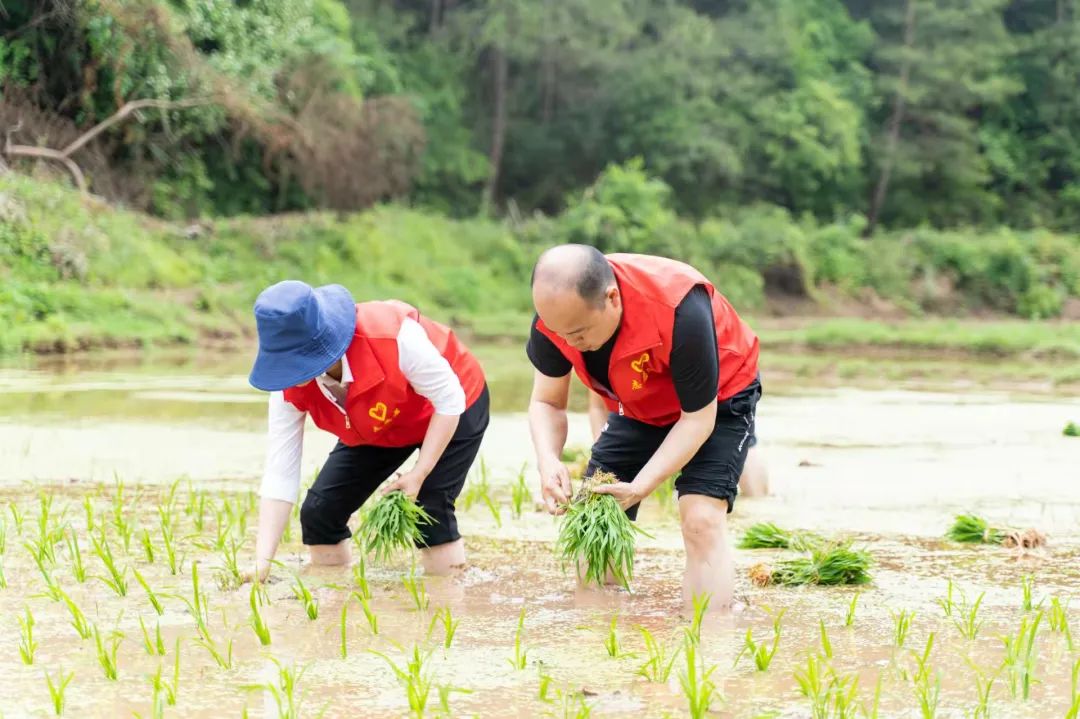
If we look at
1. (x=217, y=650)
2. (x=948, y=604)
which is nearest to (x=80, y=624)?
(x=217, y=650)

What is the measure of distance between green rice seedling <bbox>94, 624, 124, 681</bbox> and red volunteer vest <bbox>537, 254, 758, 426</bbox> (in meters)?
1.64

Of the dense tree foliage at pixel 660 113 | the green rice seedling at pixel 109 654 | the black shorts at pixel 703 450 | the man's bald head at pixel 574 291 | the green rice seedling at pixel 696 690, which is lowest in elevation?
the green rice seedling at pixel 109 654

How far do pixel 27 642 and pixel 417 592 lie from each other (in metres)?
1.34

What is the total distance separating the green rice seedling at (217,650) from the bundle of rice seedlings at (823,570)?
6.64ft

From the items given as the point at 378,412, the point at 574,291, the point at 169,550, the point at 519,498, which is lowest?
the point at 519,498

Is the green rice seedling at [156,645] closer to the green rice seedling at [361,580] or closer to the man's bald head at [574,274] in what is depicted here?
the green rice seedling at [361,580]

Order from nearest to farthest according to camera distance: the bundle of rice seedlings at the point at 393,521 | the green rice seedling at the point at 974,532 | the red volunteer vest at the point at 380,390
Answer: the red volunteer vest at the point at 380,390, the bundle of rice seedlings at the point at 393,521, the green rice seedling at the point at 974,532

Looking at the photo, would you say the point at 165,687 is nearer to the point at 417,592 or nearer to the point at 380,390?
the point at 417,592

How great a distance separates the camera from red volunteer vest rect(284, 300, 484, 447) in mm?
4594

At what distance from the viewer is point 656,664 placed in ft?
11.8

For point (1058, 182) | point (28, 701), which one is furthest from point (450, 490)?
point (1058, 182)

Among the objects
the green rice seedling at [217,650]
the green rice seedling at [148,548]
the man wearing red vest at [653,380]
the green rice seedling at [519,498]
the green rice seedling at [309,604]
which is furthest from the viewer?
the green rice seedling at [519,498]

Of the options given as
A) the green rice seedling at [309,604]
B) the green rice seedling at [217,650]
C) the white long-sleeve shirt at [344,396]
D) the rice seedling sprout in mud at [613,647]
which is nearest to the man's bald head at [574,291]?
the white long-sleeve shirt at [344,396]

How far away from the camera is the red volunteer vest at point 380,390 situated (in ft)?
15.1
